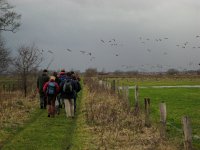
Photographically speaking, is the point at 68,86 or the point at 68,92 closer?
the point at 68,86

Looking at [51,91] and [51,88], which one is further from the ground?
[51,88]

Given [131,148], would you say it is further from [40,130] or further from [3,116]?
[3,116]

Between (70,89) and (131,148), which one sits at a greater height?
(70,89)

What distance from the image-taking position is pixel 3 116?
18.4 metres

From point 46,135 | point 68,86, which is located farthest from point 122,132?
point 68,86

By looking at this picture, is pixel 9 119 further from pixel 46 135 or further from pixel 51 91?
pixel 46 135

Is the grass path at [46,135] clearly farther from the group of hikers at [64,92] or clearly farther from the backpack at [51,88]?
the backpack at [51,88]

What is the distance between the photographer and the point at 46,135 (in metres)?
14.8

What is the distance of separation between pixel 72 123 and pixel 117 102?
5736mm

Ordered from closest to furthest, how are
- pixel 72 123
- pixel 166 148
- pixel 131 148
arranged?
pixel 166 148 → pixel 131 148 → pixel 72 123

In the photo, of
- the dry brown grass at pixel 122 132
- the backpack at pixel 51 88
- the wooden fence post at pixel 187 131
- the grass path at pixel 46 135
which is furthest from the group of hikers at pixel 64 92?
the wooden fence post at pixel 187 131

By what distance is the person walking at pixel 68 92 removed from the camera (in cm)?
1975

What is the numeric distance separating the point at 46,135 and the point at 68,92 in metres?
5.31

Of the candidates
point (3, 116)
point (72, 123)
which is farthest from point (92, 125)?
point (3, 116)
